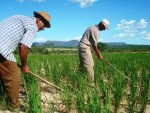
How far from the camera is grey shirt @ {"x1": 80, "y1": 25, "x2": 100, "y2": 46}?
5.84 metres

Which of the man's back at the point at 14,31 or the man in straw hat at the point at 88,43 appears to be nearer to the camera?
the man's back at the point at 14,31

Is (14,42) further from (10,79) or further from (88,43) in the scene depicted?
(88,43)

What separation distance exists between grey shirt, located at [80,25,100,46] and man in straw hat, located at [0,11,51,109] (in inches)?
85.1

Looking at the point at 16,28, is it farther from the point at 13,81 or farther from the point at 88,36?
the point at 88,36

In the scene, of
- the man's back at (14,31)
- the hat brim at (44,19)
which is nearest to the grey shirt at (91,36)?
the hat brim at (44,19)

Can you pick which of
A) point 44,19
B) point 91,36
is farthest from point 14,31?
point 91,36

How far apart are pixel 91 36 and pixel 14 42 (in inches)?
102

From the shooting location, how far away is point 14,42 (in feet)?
11.7

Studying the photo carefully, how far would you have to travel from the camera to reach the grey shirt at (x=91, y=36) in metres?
5.84

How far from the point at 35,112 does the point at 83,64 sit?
3.26 m

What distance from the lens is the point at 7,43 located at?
3.50 metres

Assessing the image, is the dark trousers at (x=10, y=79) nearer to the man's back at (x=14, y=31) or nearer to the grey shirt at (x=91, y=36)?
the man's back at (x=14, y=31)

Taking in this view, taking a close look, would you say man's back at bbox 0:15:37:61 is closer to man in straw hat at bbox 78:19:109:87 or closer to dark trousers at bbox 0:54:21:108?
dark trousers at bbox 0:54:21:108

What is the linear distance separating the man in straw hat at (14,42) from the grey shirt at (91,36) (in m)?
2.16
